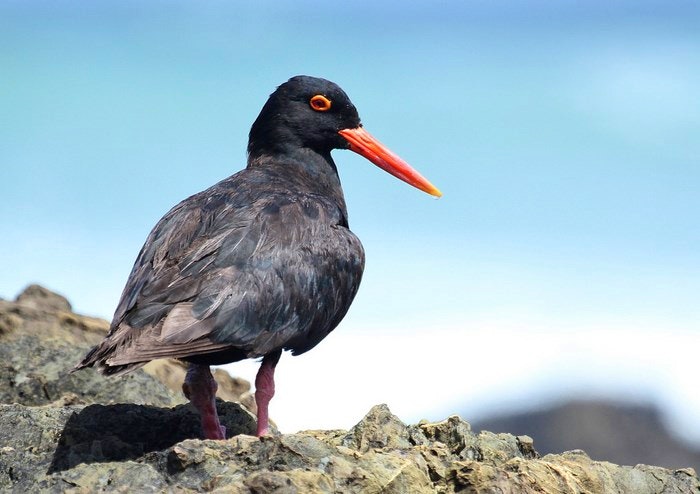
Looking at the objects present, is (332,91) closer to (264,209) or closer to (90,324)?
(264,209)

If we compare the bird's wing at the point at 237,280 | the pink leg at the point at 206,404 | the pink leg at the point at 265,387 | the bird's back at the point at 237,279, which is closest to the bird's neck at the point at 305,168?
the bird's back at the point at 237,279

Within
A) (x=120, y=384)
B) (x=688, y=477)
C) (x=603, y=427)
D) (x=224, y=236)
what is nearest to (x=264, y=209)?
(x=224, y=236)

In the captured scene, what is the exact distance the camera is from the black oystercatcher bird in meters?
7.58

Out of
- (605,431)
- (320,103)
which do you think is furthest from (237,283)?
(605,431)

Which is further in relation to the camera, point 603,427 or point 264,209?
point 603,427

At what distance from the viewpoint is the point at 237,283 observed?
8.07m

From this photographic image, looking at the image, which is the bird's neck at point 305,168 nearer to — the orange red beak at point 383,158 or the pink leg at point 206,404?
the orange red beak at point 383,158

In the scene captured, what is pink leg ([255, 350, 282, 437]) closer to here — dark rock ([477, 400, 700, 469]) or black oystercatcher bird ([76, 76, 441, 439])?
black oystercatcher bird ([76, 76, 441, 439])

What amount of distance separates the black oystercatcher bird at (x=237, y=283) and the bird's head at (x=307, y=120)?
57 cm

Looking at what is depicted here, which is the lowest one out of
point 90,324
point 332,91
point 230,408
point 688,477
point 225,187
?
point 688,477

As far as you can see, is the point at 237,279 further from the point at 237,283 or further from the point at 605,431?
the point at 605,431

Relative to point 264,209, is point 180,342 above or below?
below

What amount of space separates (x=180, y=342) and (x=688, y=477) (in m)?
3.66

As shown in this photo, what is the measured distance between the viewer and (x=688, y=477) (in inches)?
308
